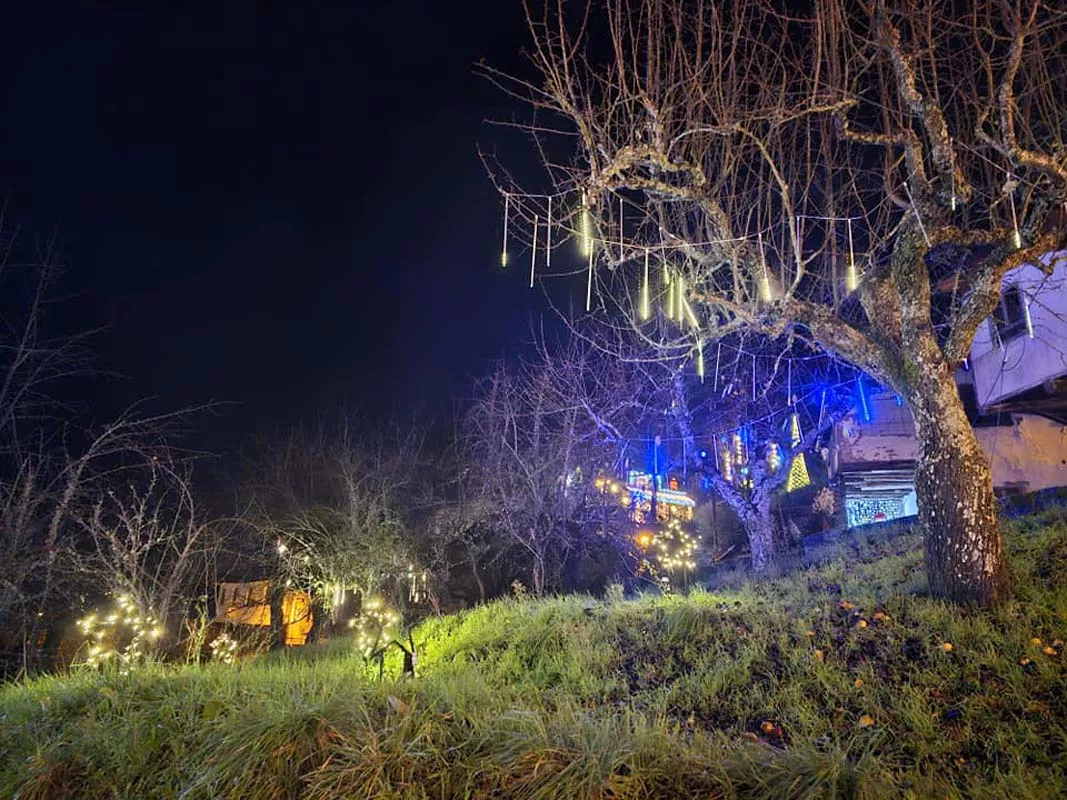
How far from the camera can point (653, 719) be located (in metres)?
5.37

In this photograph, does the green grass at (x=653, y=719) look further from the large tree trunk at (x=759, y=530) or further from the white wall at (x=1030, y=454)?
the white wall at (x=1030, y=454)

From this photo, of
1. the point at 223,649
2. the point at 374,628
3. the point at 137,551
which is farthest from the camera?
the point at 374,628

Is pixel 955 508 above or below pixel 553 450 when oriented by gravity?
below

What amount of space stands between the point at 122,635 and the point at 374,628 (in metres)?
4.98

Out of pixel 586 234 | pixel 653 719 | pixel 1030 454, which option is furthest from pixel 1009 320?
pixel 653 719

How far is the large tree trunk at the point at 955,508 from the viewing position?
617 cm

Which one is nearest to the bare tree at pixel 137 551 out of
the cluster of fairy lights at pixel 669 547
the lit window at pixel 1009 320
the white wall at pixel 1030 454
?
the cluster of fairy lights at pixel 669 547

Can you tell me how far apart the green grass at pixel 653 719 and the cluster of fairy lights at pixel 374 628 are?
3.76 m

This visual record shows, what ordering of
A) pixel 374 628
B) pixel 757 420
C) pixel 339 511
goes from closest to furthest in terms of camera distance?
1. pixel 374 628
2. pixel 757 420
3. pixel 339 511

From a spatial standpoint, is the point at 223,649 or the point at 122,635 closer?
the point at 223,649

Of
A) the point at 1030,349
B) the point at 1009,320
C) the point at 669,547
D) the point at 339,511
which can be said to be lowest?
the point at 669,547

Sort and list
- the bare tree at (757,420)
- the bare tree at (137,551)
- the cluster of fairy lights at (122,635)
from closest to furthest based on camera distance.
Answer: the cluster of fairy lights at (122,635) < the bare tree at (137,551) < the bare tree at (757,420)

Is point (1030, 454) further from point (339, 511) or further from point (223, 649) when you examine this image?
point (223, 649)

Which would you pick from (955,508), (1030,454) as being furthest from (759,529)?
(955,508)
